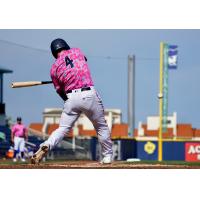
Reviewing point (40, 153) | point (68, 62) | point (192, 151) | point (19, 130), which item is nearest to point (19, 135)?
point (19, 130)

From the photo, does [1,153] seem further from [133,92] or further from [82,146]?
[133,92]

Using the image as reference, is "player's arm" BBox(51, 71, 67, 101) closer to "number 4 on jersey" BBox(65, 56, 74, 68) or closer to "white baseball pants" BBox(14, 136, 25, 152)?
"number 4 on jersey" BBox(65, 56, 74, 68)

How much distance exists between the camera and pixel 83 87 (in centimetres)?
895

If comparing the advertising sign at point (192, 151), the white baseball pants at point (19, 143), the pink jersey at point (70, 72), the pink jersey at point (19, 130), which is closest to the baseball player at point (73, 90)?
the pink jersey at point (70, 72)

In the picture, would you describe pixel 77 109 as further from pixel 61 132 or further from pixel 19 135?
pixel 19 135

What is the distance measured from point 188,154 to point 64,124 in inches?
1000

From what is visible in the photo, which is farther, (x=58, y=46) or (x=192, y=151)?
(x=192, y=151)

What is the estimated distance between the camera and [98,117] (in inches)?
359

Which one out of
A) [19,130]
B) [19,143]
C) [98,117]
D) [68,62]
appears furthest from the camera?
[19,143]

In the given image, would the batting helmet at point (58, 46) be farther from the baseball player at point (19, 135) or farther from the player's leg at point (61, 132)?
the baseball player at point (19, 135)

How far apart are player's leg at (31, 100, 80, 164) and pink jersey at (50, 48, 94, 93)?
25 cm

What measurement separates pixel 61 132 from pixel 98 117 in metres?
0.55

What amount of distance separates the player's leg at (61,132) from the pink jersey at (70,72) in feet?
0.80

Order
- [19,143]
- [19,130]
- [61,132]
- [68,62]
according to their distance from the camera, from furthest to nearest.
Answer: [19,143] → [19,130] → [68,62] → [61,132]
